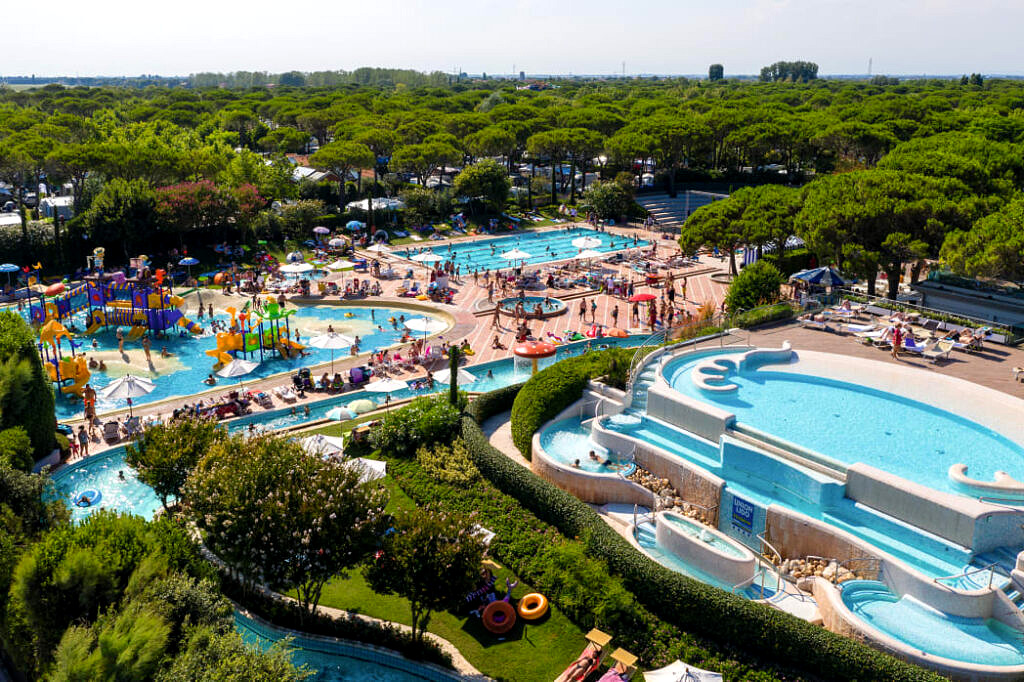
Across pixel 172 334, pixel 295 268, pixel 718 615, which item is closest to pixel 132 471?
pixel 172 334

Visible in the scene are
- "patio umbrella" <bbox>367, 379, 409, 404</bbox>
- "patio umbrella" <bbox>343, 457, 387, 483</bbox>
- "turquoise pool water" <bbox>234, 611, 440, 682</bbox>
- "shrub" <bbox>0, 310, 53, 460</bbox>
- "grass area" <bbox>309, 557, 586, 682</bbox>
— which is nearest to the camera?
"turquoise pool water" <bbox>234, 611, 440, 682</bbox>

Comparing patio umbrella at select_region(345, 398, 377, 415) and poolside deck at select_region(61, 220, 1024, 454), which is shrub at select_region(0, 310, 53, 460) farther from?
patio umbrella at select_region(345, 398, 377, 415)

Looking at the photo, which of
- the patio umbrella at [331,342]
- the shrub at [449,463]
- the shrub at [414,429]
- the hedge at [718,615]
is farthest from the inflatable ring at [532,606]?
the patio umbrella at [331,342]

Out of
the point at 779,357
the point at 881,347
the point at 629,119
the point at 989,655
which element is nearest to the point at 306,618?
the point at 989,655

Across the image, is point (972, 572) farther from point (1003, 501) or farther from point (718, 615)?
point (718, 615)

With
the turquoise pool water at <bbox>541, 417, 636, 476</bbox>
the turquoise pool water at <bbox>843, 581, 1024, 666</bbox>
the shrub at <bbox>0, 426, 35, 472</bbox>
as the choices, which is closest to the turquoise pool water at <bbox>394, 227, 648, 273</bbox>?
the turquoise pool water at <bbox>541, 417, 636, 476</bbox>

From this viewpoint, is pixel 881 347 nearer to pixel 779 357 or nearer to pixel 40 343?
pixel 779 357

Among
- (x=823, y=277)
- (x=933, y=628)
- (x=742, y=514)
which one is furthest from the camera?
(x=823, y=277)
